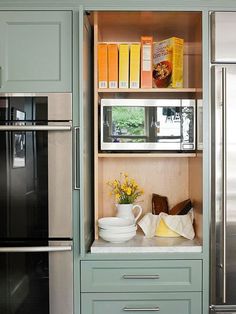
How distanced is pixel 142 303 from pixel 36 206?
78 centimetres

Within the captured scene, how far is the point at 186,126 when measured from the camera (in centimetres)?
221

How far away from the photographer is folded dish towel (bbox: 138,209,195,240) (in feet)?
7.29

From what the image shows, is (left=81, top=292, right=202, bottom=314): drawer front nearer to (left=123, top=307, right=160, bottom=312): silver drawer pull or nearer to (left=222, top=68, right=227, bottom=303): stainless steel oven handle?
(left=123, top=307, right=160, bottom=312): silver drawer pull

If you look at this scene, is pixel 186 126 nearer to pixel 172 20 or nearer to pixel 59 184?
pixel 172 20

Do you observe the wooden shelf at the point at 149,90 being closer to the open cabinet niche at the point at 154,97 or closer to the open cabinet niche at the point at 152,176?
the open cabinet niche at the point at 154,97

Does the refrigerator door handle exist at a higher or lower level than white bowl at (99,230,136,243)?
higher

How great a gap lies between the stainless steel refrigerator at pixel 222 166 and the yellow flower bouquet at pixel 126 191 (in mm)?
584

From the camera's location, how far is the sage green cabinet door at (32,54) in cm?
199

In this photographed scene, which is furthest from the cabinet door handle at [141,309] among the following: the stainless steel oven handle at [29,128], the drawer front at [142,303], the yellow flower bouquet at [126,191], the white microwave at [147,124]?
the stainless steel oven handle at [29,128]

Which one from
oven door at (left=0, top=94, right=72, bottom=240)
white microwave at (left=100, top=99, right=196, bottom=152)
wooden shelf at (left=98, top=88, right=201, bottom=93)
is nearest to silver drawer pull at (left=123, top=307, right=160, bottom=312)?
oven door at (left=0, top=94, right=72, bottom=240)

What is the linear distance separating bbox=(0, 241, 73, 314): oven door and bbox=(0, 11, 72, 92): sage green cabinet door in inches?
34.5

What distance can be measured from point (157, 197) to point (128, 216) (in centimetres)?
27

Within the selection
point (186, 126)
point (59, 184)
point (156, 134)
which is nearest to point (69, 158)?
point (59, 184)

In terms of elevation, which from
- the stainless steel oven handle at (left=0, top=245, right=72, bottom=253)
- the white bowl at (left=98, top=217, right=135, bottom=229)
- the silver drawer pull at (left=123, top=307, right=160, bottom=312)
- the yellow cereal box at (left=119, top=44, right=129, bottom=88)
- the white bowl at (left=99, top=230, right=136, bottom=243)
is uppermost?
the yellow cereal box at (left=119, top=44, right=129, bottom=88)
